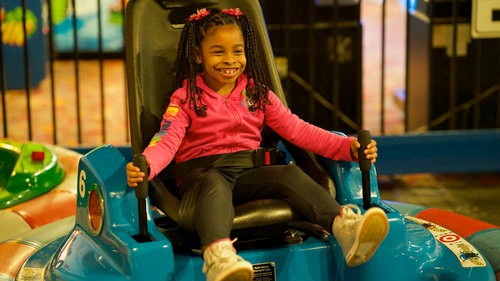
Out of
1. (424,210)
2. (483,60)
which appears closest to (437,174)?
(483,60)

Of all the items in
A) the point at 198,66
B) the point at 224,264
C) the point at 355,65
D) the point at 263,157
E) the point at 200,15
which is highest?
the point at 200,15

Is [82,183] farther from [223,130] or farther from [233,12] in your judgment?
[233,12]

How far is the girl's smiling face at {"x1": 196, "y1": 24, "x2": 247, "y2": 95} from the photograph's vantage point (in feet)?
9.07

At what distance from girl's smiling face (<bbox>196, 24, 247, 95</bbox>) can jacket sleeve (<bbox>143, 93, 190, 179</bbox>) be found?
6.0 inches

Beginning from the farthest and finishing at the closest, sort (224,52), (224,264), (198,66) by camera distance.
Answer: (198,66)
(224,52)
(224,264)

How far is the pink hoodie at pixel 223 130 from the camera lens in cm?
276

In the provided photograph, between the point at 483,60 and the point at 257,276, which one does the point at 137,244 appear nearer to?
the point at 257,276

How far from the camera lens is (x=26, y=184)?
12.5 feet

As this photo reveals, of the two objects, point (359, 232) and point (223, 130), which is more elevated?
point (223, 130)

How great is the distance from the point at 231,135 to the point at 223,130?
32mm

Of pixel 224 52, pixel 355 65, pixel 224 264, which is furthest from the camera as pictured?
pixel 355 65

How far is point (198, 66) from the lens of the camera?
2.91 metres

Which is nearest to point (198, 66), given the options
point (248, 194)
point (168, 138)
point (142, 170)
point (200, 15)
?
point (200, 15)

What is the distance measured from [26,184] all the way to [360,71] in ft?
7.12
